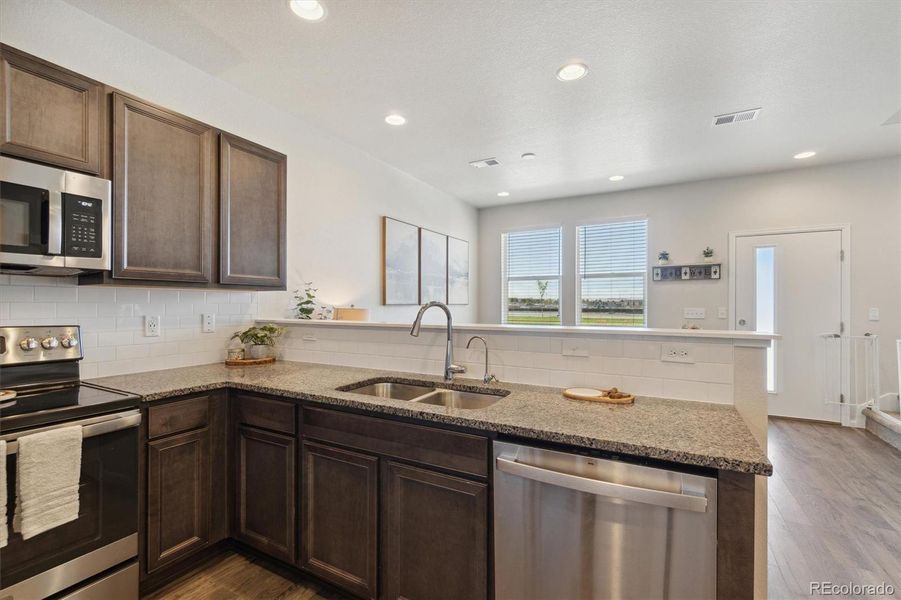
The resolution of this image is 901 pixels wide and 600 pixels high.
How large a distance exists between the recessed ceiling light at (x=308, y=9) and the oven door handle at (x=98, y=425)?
1.99 m

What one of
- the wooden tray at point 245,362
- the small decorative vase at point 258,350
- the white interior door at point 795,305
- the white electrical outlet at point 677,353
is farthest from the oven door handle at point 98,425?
the white interior door at point 795,305

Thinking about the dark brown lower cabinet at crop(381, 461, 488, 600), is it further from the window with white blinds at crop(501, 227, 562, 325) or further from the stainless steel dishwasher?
the window with white blinds at crop(501, 227, 562, 325)

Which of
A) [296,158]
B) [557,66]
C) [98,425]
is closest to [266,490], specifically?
[98,425]

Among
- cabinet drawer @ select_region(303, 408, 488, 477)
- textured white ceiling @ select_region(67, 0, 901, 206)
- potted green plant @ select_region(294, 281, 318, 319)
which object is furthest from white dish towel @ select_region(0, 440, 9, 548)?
textured white ceiling @ select_region(67, 0, 901, 206)

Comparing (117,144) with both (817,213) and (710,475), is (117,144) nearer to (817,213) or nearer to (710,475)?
(710,475)

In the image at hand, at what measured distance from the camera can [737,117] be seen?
10.4 feet

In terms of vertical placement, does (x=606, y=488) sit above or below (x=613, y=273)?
below

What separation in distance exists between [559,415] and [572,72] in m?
2.18

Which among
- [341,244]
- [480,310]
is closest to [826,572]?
[341,244]

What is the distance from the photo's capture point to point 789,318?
14.7ft

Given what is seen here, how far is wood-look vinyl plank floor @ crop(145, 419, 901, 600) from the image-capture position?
1.86 m

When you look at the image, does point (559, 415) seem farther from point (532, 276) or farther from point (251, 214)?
point (532, 276)

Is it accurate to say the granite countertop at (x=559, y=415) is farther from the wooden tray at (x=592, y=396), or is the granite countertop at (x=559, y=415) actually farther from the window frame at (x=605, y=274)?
the window frame at (x=605, y=274)

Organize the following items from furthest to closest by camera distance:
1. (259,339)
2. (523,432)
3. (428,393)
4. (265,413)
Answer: (259,339) < (428,393) < (265,413) < (523,432)
